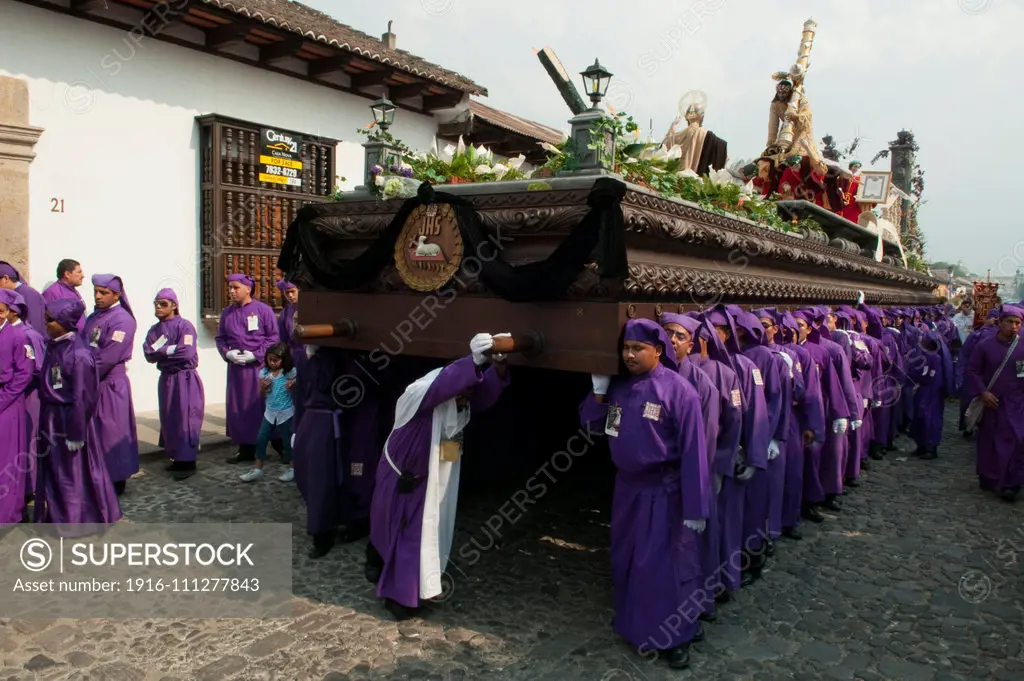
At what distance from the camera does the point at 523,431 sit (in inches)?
271

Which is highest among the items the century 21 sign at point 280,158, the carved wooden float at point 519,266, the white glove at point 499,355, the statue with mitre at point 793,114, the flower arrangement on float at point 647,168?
the statue with mitre at point 793,114

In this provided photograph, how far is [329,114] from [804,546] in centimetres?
869

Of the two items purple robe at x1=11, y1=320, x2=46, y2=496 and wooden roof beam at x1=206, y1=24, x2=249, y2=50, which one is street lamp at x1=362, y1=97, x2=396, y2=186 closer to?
purple robe at x1=11, y1=320, x2=46, y2=496

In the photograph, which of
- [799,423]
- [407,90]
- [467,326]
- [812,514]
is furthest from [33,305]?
[812,514]

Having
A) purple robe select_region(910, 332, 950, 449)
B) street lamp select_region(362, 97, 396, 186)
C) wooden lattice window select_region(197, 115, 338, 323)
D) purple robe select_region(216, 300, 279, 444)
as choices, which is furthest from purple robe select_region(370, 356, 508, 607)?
purple robe select_region(910, 332, 950, 449)

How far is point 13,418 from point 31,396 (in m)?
0.60

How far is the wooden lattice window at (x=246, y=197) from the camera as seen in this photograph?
923 centimetres

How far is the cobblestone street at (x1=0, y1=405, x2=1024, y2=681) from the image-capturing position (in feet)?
11.9

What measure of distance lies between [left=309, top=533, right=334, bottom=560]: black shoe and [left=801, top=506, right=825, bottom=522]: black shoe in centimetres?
402

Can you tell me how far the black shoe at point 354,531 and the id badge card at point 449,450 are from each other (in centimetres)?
151

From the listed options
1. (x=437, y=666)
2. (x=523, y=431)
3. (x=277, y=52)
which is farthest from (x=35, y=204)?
(x=437, y=666)

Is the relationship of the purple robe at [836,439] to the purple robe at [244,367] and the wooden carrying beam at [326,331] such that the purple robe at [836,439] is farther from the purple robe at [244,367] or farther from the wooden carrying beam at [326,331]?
the purple robe at [244,367]

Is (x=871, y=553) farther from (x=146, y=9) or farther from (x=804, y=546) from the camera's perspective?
(x=146, y=9)

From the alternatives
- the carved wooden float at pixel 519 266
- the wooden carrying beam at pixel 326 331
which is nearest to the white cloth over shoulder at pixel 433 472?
the carved wooden float at pixel 519 266
